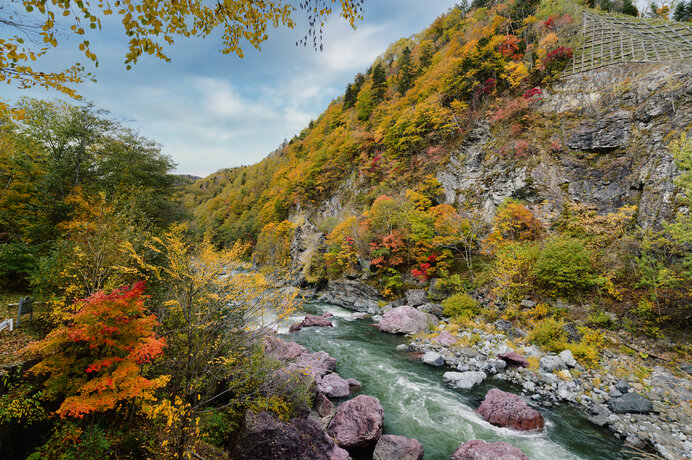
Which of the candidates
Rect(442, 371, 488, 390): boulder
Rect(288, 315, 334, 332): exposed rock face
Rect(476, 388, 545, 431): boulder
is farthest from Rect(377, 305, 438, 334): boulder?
Rect(476, 388, 545, 431): boulder

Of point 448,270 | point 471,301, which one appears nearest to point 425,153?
point 448,270

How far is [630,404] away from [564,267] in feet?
22.7

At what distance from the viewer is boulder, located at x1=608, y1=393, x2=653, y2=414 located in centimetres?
795

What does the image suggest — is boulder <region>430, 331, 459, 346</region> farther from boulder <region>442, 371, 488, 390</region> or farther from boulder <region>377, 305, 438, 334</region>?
boulder <region>442, 371, 488, 390</region>

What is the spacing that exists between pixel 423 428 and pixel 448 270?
1450 centimetres

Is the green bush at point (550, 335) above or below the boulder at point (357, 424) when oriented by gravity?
above

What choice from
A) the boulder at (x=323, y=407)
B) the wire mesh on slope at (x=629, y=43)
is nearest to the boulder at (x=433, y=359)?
the boulder at (x=323, y=407)

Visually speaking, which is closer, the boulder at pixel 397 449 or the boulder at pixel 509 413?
the boulder at pixel 397 449

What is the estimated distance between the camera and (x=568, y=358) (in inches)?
418

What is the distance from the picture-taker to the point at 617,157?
1672 cm

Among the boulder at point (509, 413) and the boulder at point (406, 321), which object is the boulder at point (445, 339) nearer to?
the boulder at point (406, 321)

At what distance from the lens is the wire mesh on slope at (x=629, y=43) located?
18.3m

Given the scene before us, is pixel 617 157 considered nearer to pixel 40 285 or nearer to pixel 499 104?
pixel 499 104

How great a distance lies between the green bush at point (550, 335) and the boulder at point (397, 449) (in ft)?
29.5
